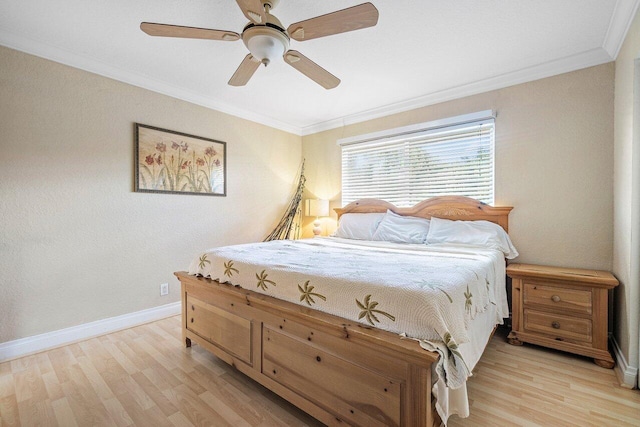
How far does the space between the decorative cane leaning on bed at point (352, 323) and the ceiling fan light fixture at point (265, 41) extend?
4.33ft

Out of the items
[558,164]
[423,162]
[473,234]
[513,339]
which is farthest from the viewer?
[423,162]

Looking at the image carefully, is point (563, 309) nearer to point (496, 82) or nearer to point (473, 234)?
point (473, 234)

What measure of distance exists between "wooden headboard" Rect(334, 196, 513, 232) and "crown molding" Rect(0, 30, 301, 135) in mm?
2304

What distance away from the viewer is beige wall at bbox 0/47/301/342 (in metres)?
2.16

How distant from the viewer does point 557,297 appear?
2.17 m

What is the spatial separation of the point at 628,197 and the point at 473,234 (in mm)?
1050

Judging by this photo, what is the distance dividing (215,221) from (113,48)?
1885mm

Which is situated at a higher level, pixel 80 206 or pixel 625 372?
pixel 80 206

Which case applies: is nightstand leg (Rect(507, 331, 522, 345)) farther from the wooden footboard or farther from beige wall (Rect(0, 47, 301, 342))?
beige wall (Rect(0, 47, 301, 342))

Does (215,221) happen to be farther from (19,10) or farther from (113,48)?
(19,10)

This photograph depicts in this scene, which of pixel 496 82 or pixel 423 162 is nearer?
pixel 496 82

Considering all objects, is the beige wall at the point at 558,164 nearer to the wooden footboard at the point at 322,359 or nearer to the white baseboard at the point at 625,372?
the white baseboard at the point at 625,372

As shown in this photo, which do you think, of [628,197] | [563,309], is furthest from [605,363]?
[628,197]

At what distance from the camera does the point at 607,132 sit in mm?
2311
